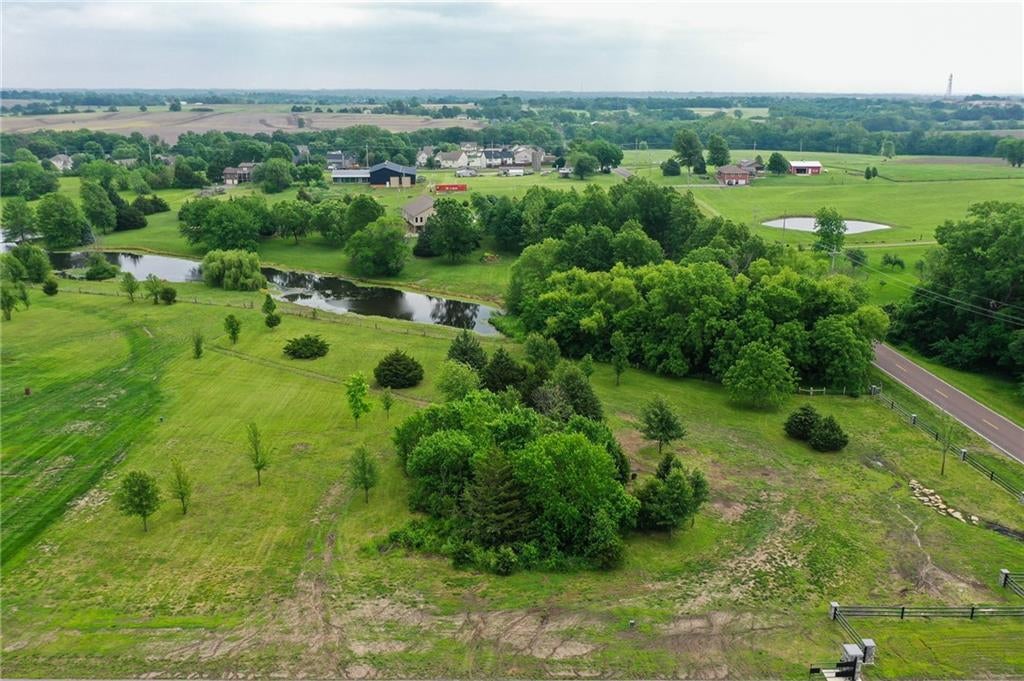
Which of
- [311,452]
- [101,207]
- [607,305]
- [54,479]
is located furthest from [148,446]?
[101,207]

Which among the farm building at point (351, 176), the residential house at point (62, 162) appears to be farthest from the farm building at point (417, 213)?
the residential house at point (62, 162)

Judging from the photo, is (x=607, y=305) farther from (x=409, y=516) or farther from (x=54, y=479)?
(x=54, y=479)

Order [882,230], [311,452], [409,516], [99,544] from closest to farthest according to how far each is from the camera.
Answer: [99,544] → [409,516] → [311,452] → [882,230]

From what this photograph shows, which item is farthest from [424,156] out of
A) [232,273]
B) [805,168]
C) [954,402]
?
[954,402]

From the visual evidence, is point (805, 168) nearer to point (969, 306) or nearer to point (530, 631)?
point (969, 306)

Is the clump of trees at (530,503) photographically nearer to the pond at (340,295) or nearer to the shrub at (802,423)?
the shrub at (802,423)
